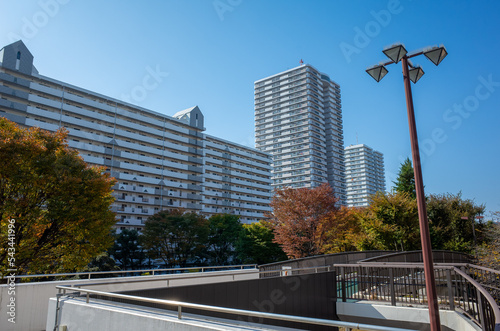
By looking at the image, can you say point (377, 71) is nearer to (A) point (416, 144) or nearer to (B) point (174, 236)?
(A) point (416, 144)

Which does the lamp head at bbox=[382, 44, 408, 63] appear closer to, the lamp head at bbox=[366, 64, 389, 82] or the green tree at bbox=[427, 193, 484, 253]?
the lamp head at bbox=[366, 64, 389, 82]

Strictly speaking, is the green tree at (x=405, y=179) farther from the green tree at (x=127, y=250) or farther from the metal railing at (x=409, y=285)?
the green tree at (x=127, y=250)

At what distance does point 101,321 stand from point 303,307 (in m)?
6.80

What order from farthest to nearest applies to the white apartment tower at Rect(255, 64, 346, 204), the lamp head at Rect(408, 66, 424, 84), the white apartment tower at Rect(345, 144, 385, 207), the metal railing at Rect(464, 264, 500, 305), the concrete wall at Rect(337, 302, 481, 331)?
the white apartment tower at Rect(345, 144, 385, 207) < the white apartment tower at Rect(255, 64, 346, 204) < the concrete wall at Rect(337, 302, 481, 331) < the lamp head at Rect(408, 66, 424, 84) < the metal railing at Rect(464, 264, 500, 305)

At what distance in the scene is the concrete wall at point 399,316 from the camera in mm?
8211

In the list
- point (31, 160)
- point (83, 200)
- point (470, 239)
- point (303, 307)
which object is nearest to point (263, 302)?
point (303, 307)

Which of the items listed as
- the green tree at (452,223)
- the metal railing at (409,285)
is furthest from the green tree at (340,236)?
the metal railing at (409,285)

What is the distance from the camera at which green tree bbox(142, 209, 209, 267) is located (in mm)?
45969

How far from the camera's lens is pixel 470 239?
2828cm

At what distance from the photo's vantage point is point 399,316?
9.43 m

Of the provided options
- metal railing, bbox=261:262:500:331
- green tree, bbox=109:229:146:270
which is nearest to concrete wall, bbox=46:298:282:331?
metal railing, bbox=261:262:500:331

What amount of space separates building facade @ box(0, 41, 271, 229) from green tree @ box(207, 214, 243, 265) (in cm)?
1763

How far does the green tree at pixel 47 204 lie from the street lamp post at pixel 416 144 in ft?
56.2

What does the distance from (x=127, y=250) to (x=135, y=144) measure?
89.6 ft
